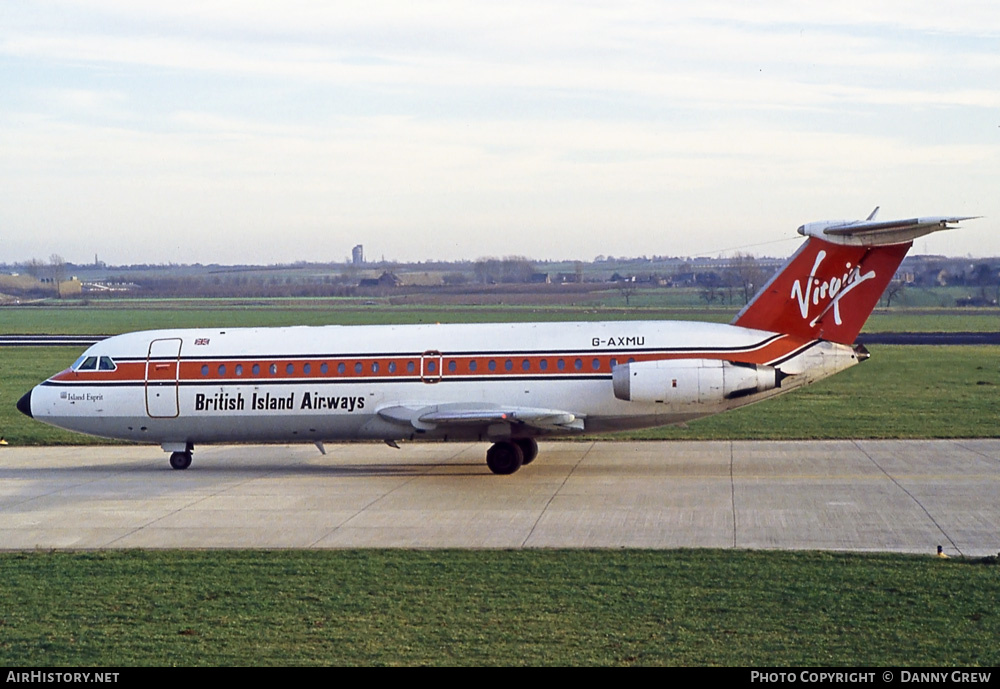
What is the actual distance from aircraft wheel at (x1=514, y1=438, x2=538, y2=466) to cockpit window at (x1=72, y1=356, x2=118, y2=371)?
365 inches

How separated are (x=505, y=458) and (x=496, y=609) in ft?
33.2

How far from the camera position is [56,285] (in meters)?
152

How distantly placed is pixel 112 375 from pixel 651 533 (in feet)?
44.6

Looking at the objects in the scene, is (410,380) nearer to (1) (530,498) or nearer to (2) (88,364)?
(1) (530,498)

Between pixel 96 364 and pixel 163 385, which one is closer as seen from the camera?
pixel 163 385

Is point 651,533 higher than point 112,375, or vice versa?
point 112,375

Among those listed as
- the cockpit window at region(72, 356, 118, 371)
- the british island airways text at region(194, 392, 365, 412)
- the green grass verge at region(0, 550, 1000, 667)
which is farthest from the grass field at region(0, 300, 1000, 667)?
the cockpit window at region(72, 356, 118, 371)

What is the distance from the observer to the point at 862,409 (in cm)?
3319

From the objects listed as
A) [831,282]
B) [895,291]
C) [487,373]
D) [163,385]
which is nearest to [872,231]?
[831,282]

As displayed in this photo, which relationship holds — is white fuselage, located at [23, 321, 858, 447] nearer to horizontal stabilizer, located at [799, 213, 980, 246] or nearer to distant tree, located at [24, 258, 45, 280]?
horizontal stabilizer, located at [799, 213, 980, 246]

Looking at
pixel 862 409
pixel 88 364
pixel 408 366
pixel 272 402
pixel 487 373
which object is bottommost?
pixel 862 409

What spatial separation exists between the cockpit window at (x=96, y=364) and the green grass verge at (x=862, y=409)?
5121 mm
